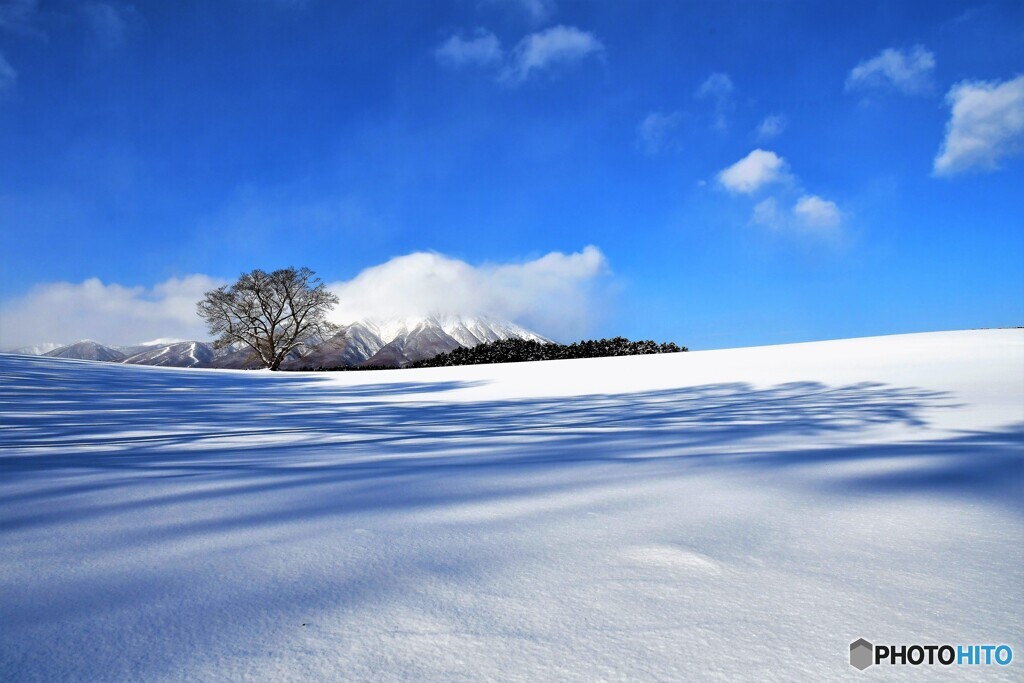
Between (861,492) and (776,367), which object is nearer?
(861,492)

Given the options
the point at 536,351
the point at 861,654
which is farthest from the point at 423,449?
the point at 536,351

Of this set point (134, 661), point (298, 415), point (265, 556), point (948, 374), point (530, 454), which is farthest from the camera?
point (948, 374)

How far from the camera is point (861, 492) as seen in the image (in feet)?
5.27

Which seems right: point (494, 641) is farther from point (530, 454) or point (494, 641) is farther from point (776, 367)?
point (776, 367)

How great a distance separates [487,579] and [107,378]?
9.28 m

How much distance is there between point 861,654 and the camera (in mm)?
738

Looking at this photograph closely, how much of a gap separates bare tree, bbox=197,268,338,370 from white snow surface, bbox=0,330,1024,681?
22673 millimetres

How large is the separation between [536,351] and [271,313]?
15.1 m

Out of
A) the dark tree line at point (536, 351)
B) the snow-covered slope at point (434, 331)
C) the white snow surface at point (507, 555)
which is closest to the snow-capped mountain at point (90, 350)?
the snow-covered slope at point (434, 331)

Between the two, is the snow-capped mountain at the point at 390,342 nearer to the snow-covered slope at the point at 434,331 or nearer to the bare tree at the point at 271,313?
the snow-covered slope at the point at 434,331

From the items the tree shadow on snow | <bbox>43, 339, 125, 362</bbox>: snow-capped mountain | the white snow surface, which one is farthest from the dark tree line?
<bbox>43, 339, 125, 362</bbox>: snow-capped mountain

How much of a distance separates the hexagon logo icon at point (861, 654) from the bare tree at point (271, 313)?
82.7ft

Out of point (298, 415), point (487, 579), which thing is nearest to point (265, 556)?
point (487, 579)

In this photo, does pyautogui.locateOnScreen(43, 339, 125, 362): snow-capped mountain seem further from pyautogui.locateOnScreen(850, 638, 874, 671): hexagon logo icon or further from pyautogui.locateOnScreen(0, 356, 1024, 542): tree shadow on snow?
pyautogui.locateOnScreen(850, 638, 874, 671): hexagon logo icon
